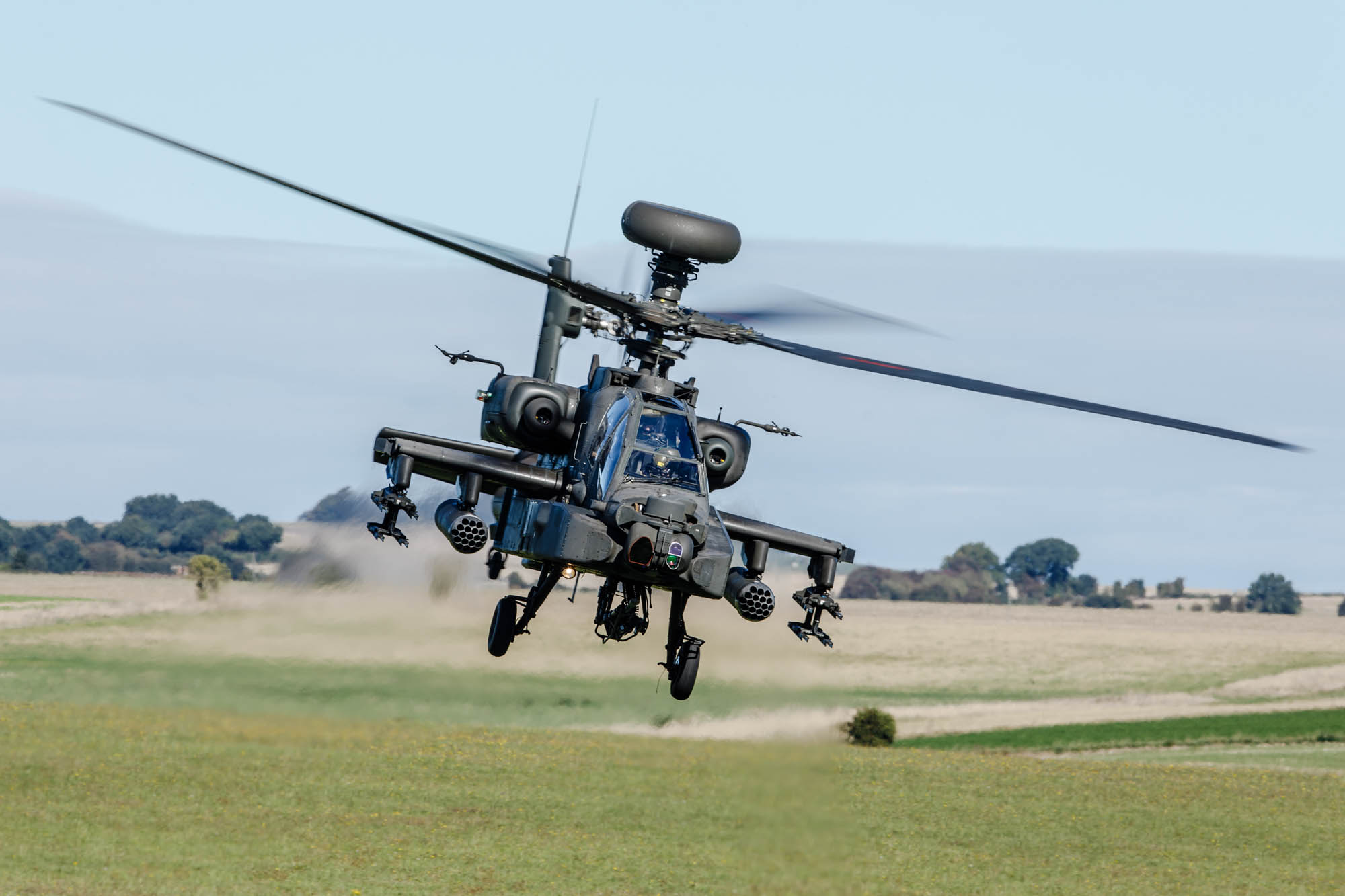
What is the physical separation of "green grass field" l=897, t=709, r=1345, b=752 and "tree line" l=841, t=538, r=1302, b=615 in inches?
2119

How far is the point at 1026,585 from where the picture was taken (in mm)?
179750

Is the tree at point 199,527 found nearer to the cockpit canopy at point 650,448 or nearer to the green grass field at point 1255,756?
the green grass field at point 1255,756

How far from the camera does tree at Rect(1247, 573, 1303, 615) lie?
161500 millimetres

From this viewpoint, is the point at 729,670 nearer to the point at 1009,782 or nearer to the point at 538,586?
the point at 538,586

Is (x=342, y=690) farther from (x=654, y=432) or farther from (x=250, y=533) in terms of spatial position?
(x=250, y=533)

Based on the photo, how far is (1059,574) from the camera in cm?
18488

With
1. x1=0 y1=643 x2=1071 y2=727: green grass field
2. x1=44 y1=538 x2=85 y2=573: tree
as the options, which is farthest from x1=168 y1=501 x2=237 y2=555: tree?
x1=0 y1=643 x2=1071 y2=727: green grass field

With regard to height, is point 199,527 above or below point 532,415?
below

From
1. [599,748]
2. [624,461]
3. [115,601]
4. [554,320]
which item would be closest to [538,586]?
[624,461]

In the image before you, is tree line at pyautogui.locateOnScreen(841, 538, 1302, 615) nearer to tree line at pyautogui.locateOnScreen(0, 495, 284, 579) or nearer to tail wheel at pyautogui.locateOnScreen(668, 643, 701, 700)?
tree line at pyautogui.locateOnScreen(0, 495, 284, 579)

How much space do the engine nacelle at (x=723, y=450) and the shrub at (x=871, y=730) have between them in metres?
45.3

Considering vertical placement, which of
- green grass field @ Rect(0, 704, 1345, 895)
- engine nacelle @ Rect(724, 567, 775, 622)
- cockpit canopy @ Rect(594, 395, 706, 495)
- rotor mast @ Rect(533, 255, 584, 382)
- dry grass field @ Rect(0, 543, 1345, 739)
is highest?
rotor mast @ Rect(533, 255, 584, 382)

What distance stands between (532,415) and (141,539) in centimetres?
10845

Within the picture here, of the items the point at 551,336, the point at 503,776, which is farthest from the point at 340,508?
the point at 503,776
